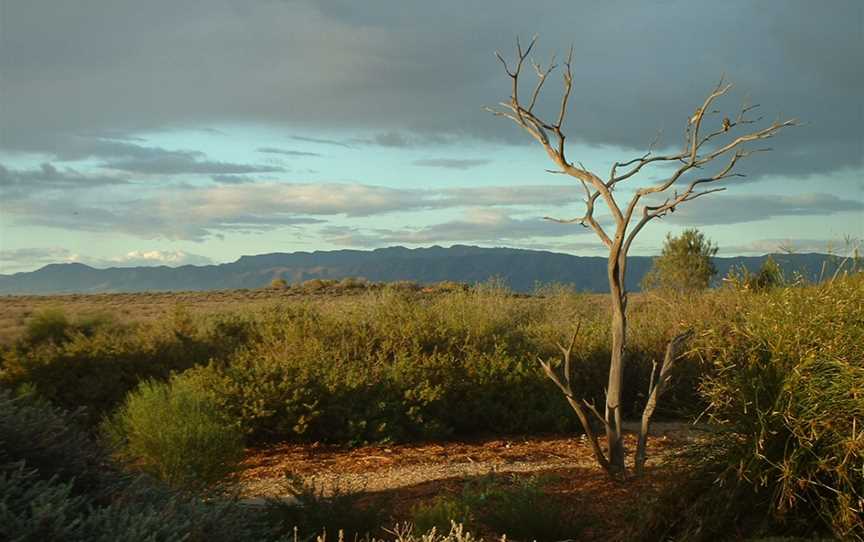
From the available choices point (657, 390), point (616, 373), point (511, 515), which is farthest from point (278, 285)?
point (511, 515)

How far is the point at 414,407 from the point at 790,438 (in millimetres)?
6228

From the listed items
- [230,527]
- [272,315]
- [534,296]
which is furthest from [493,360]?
[534,296]

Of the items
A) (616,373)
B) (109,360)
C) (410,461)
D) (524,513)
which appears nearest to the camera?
(524,513)

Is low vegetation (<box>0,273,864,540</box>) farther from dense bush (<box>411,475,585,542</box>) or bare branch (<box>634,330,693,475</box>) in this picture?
bare branch (<box>634,330,693,475</box>)

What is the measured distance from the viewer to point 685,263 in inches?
1512

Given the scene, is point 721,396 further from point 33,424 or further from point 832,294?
point 33,424

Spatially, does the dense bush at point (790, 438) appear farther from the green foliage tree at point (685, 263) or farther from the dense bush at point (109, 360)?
the green foliage tree at point (685, 263)

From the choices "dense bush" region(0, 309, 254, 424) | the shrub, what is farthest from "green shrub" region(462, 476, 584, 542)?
"dense bush" region(0, 309, 254, 424)

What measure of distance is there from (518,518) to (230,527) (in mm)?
2471

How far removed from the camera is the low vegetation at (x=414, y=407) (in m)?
4.82

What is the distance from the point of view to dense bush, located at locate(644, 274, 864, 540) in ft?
18.4

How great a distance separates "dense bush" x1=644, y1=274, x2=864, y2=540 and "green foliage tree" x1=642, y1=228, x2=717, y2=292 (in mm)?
29094

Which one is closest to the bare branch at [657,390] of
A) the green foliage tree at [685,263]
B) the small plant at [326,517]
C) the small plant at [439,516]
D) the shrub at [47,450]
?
the small plant at [439,516]

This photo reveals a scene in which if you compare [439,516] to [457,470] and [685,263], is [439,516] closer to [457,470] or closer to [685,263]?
[457,470]
